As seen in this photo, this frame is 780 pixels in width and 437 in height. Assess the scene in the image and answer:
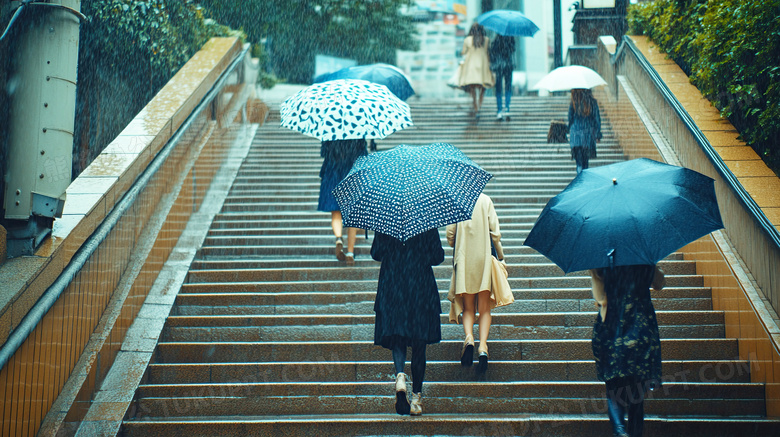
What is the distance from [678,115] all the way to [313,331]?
446 centimetres

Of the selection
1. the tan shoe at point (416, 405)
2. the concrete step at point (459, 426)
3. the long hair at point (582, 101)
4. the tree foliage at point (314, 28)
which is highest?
the tree foliage at point (314, 28)

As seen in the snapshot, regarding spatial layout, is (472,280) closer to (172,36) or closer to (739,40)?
(739,40)

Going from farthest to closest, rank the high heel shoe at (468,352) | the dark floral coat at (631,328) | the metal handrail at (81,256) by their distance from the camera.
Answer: the high heel shoe at (468,352), the metal handrail at (81,256), the dark floral coat at (631,328)

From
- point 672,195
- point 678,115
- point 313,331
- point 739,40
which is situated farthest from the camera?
point 678,115

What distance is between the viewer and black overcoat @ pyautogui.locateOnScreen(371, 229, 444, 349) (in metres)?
4.72

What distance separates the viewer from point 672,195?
3.88 m

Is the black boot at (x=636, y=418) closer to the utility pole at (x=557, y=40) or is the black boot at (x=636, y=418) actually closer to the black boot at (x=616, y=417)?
the black boot at (x=616, y=417)

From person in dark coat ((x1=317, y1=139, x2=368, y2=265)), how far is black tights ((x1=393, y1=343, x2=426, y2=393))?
2387 mm

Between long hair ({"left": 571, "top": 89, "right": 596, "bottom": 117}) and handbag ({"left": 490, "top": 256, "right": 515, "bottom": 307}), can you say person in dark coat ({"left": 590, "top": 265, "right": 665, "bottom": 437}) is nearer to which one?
handbag ({"left": 490, "top": 256, "right": 515, "bottom": 307})

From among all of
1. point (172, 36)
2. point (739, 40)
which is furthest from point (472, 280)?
point (172, 36)

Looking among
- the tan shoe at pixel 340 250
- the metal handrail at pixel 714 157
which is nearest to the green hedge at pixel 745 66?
the metal handrail at pixel 714 157

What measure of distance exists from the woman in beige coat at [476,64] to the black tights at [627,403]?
8874 millimetres

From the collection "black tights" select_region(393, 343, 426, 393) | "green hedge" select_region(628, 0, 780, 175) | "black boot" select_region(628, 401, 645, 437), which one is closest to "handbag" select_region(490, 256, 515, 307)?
"black tights" select_region(393, 343, 426, 393)

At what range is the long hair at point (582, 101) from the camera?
9.05 metres
